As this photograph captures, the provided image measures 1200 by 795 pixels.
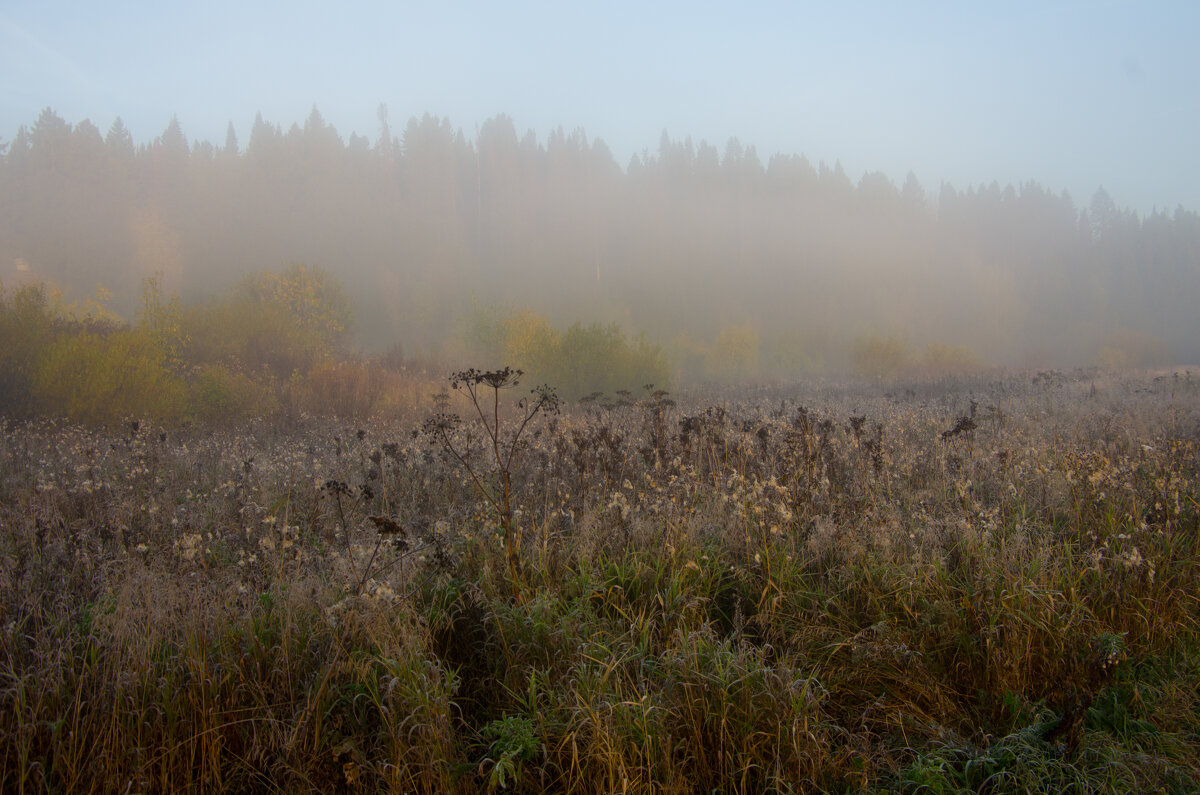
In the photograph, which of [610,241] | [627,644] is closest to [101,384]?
[627,644]

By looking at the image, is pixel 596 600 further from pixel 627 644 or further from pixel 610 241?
pixel 610 241

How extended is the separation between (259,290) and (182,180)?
6904 cm

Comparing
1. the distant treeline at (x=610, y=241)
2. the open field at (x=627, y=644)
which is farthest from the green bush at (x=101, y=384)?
the distant treeline at (x=610, y=241)

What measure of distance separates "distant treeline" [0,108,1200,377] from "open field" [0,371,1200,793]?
158 feet

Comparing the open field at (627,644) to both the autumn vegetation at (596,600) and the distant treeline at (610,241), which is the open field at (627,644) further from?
the distant treeline at (610,241)

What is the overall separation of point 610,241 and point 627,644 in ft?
347

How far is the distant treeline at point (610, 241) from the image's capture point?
70250 millimetres

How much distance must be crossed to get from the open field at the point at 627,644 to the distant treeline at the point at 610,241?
48144mm

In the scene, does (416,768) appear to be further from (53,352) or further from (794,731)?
(53,352)

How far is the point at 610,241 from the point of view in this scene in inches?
4104

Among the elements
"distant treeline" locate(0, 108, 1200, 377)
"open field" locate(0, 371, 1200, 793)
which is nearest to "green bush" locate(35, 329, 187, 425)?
"open field" locate(0, 371, 1200, 793)

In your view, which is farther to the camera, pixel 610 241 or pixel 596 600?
pixel 610 241

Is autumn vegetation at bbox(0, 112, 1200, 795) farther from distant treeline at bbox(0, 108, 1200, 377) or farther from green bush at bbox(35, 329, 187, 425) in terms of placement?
distant treeline at bbox(0, 108, 1200, 377)

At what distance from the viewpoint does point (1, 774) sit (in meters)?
2.16
